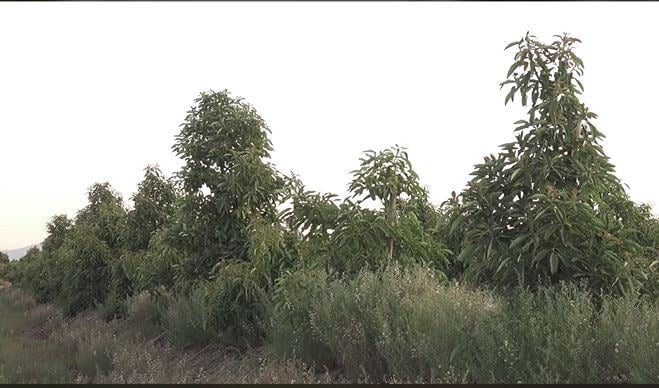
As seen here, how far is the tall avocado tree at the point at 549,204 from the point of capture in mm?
5414

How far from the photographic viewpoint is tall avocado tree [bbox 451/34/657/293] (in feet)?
17.8

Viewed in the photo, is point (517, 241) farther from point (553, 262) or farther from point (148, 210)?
point (148, 210)

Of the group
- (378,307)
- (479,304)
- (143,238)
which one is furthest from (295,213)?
(143,238)

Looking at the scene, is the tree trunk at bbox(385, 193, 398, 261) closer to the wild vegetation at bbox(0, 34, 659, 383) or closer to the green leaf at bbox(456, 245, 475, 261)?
the wild vegetation at bbox(0, 34, 659, 383)

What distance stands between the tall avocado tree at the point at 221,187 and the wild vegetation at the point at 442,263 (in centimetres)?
3

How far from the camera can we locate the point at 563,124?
580 centimetres

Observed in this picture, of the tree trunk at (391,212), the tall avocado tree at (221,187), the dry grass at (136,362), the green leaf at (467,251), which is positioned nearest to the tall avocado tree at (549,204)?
the green leaf at (467,251)

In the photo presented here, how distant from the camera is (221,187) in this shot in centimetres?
941

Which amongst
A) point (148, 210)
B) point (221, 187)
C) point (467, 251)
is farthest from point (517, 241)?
point (148, 210)

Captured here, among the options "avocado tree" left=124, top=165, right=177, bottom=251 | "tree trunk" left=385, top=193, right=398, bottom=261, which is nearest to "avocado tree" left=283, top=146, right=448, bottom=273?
"tree trunk" left=385, top=193, right=398, bottom=261

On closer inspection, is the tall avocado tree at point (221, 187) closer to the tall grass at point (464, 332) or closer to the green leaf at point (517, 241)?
the tall grass at point (464, 332)

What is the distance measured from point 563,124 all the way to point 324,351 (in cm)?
388

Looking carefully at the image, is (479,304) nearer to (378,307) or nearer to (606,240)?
(378,307)

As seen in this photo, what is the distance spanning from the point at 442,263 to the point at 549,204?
3857mm
